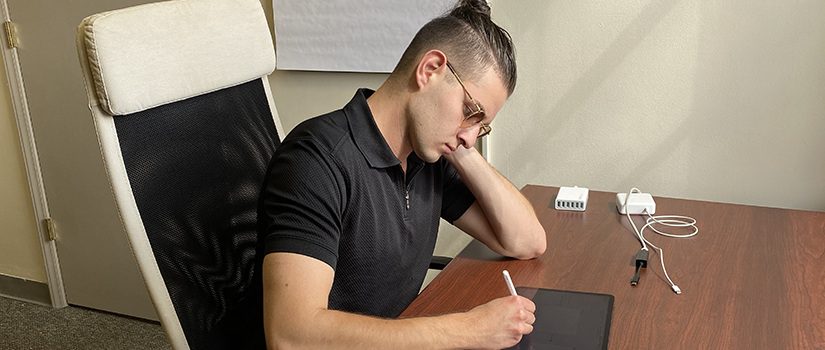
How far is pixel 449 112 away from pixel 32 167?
2.40 metres

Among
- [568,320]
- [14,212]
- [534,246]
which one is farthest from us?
[14,212]

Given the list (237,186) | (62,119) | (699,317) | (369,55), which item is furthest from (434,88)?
(62,119)

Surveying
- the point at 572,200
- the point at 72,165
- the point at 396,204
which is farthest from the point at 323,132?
the point at 72,165

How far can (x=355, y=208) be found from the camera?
3.94 feet

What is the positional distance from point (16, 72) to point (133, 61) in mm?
2077

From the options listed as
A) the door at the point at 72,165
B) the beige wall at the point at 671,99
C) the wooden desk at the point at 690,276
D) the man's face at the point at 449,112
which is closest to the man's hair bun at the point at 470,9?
the man's face at the point at 449,112

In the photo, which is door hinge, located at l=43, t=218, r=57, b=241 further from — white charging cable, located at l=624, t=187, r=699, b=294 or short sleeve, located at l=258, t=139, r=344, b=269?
white charging cable, located at l=624, t=187, r=699, b=294

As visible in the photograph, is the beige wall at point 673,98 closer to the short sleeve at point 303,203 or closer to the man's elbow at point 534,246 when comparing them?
the man's elbow at point 534,246

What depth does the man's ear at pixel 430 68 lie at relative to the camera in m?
1.21

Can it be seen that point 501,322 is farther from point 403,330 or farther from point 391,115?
point 391,115

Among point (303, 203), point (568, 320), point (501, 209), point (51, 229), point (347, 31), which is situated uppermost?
point (347, 31)

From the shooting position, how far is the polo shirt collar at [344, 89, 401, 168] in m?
1.24

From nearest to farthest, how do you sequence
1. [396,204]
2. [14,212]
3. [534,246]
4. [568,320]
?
1. [568,320]
2. [396,204]
3. [534,246]
4. [14,212]

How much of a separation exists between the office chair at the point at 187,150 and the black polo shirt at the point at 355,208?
17 cm
